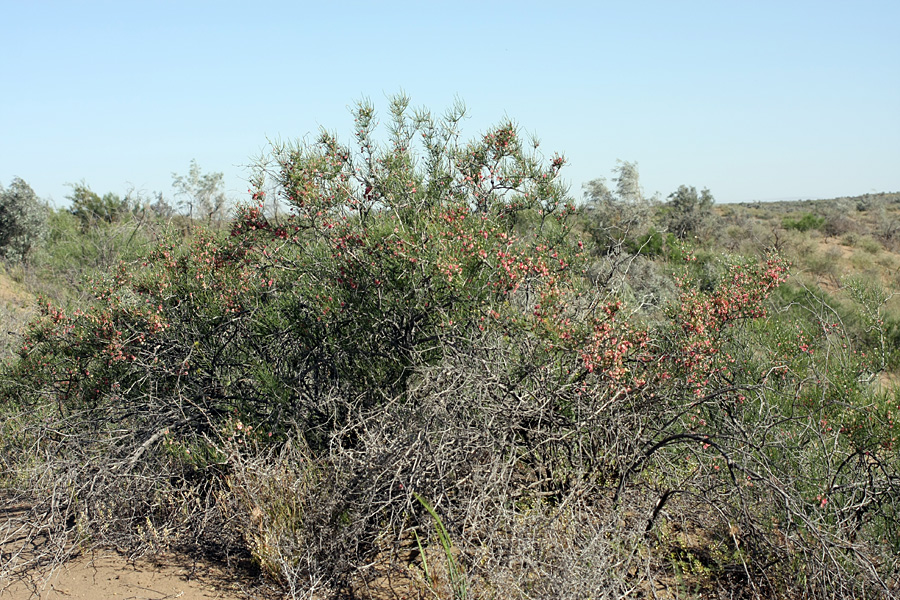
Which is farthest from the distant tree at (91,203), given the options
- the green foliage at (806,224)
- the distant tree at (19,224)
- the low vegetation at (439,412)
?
the green foliage at (806,224)

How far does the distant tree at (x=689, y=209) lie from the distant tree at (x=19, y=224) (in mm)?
18646

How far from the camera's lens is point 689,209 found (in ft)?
87.7

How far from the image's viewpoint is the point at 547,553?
12.5ft

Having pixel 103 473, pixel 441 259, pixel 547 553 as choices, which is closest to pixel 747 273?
pixel 441 259

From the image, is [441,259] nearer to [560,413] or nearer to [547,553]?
[560,413]

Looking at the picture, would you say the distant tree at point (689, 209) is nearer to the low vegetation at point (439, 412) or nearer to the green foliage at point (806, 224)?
the green foliage at point (806, 224)

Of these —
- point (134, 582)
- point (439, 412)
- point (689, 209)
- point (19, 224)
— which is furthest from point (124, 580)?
point (689, 209)

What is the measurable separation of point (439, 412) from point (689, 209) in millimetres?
24667

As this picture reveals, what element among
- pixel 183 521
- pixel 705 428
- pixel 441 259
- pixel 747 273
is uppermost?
pixel 441 259

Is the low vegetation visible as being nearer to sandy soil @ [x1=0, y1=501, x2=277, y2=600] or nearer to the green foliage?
sandy soil @ [x1=0, y1=501, x2=277, y2=600]

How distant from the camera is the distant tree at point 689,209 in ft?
78.3

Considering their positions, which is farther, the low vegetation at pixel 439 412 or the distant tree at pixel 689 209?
the distant tree at pixel 689 209

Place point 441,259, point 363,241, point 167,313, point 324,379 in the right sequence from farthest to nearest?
point 167,313 → point 324,379 → point 363,241 → point 441,259

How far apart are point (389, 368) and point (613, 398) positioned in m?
1.79
